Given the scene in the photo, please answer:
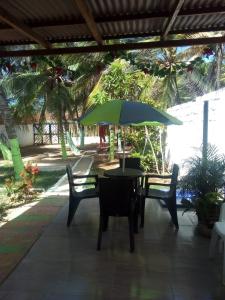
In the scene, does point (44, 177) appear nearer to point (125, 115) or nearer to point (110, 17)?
point (125, 115)

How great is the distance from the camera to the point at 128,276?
411 cm

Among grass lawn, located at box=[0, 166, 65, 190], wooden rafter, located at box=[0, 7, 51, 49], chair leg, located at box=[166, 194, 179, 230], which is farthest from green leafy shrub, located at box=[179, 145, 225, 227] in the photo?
grass lawn, located at box=[0, 166, 65, 190]

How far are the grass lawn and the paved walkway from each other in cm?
159

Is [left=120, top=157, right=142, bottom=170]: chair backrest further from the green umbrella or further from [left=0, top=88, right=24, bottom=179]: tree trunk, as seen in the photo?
[left=0, top=88, right=24, bottom=179]: tree trunk

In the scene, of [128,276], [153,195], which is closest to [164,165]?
[153,195]

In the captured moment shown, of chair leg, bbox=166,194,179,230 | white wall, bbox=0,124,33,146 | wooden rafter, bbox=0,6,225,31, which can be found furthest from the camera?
white wall, bbox=0,124,33,146

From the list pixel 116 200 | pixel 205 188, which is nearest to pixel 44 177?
pixel 205 188

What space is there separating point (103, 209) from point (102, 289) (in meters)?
1.38

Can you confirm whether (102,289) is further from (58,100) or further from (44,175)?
(58,100)

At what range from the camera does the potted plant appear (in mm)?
5395

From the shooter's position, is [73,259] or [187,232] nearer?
[73,259]

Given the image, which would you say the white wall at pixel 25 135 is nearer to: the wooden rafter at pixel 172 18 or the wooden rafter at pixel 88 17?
the wooden rafter at pixel 88 17

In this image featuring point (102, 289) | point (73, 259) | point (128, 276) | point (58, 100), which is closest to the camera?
point (102, 289)

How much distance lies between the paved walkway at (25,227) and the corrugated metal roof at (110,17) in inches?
110
